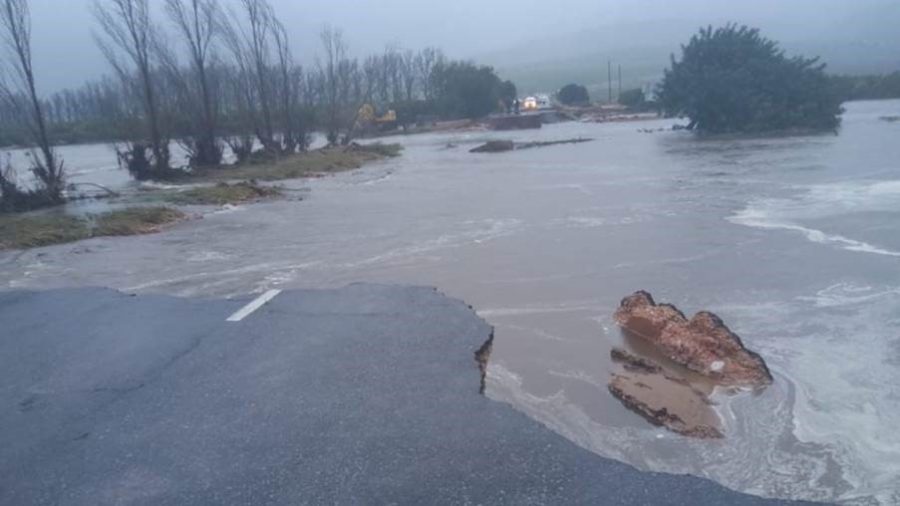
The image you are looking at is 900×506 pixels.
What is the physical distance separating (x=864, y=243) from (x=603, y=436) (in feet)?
29.5

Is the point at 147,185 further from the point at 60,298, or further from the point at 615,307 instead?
the point at 615,307

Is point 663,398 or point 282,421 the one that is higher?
point 282,421

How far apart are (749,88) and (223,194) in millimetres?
26753

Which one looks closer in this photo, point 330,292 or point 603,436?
point 603,436

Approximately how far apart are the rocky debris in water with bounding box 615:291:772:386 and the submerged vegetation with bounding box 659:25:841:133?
3477 cm

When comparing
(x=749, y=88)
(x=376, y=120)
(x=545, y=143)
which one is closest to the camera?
(x=749, y=88)

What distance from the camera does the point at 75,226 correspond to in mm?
18328

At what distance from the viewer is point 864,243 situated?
1315 cm

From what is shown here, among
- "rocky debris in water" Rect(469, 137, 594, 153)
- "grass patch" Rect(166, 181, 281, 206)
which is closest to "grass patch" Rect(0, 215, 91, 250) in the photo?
A: "grass patch" Rect(166, 181, 281, 206)

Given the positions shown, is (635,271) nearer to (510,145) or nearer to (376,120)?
(510,145)

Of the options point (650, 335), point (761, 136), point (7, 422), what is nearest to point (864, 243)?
point (650, 335)

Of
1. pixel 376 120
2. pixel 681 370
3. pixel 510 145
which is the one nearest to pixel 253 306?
pixel 681 370

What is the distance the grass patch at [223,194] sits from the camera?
23.8 metres

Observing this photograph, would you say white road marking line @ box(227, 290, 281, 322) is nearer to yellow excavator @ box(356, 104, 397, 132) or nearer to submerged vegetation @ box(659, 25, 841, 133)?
submerged vegetation @ box(659, 25, 841, 133)
